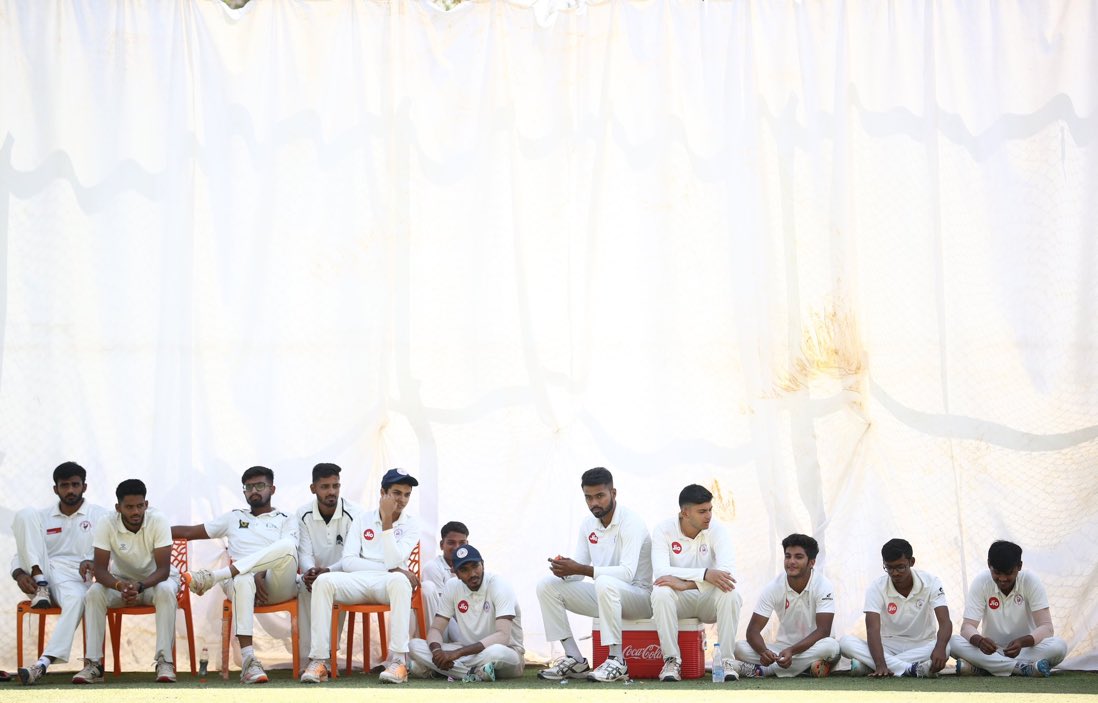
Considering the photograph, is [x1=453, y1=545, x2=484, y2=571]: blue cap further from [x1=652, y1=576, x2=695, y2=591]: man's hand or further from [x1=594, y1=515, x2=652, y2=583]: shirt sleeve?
[x1=652, y1=576, x2=695, y2=591]: man's hand

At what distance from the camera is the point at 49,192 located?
643 cm

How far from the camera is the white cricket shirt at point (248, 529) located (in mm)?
5898

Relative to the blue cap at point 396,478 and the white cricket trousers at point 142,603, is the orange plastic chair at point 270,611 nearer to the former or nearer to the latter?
the white cricket trousers at point 142,603

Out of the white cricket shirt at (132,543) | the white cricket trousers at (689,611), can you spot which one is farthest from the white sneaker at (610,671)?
the white cricket shirt at (132,543)

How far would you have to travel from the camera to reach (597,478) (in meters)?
5.70

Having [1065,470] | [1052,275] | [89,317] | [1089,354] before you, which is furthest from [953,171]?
[89,317]

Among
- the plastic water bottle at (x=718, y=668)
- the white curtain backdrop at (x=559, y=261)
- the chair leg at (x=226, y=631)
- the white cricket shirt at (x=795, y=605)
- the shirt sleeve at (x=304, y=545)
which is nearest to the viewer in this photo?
the plastic water bottle at (x=718, y=668)

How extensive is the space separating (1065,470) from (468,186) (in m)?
3.20

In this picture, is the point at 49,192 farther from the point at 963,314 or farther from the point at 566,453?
the point at 963,314

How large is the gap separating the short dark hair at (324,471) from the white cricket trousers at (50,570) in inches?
43.3

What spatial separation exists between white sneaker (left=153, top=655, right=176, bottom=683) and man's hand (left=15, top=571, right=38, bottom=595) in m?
0.66

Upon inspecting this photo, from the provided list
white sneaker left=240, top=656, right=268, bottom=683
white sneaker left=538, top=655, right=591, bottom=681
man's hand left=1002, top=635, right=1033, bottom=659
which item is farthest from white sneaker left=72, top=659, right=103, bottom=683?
man's hand left=1002, top=635, right=1033, bottom=659

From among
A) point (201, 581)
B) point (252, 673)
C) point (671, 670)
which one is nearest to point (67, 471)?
point (201, 581)

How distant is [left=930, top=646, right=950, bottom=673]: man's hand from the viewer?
545 cm
